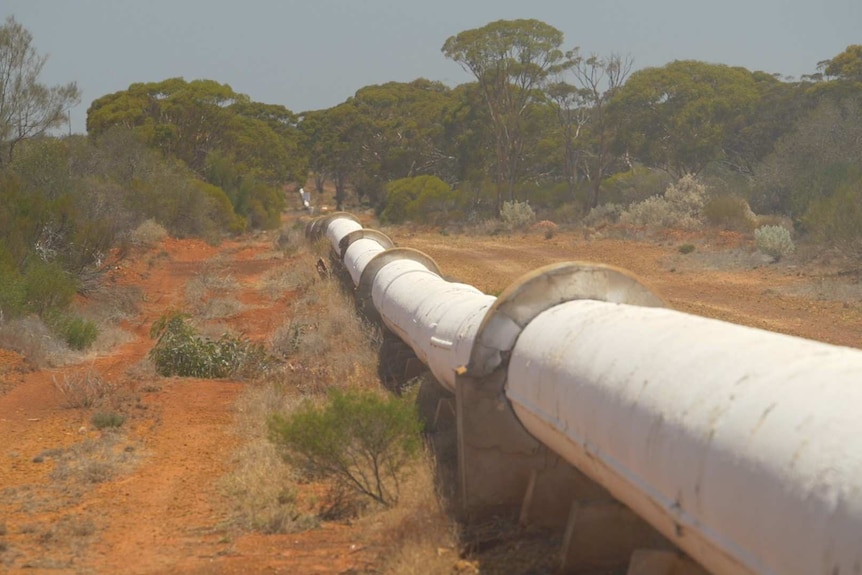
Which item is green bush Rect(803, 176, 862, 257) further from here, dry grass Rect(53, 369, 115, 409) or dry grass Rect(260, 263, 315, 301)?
dry grass Rect(53, 369, 115, 409)

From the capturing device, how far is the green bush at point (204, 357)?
13445mm

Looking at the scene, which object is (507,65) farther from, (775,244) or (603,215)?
(775,244)

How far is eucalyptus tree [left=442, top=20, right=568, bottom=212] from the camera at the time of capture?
46594mm

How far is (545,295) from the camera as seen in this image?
695 cm

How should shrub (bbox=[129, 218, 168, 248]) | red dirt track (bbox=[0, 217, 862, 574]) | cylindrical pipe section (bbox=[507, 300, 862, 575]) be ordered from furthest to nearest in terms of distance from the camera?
shrub (bbox=[129, 218, 168, 248]) < red dirt track (bbox=[0, 217, 862, 574]) < cylindrical pipe section (bbox=[507, 300, 862, 575])

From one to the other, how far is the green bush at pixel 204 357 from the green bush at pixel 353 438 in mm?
5647

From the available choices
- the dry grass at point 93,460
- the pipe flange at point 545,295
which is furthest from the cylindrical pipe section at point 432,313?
the dry grass at point 93,460

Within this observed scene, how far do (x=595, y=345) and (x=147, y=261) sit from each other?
26043mm

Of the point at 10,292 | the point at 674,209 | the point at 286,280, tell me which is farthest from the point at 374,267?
the point at 674,209

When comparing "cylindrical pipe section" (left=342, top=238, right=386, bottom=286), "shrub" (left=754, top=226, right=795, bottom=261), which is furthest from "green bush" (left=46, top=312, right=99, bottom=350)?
"shrub" (left=754, top=226, right=795, bottom=261)

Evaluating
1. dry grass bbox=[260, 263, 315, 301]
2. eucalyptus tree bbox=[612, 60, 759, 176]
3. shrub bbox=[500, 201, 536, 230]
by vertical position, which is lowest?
dry grass bbox=[260, 263, 315, 301]

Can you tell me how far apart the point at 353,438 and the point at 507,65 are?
40.9m

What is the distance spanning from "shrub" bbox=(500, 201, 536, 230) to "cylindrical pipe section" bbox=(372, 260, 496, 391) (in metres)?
28.7

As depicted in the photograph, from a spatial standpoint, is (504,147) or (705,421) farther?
(504,147)
